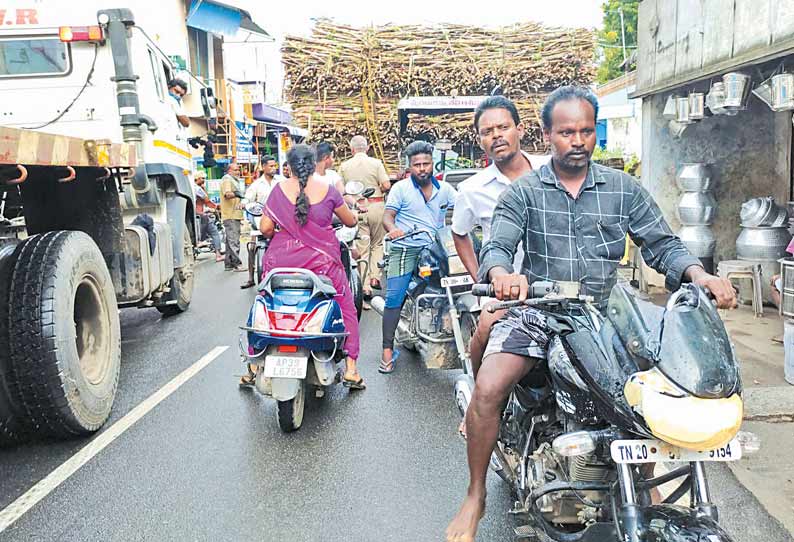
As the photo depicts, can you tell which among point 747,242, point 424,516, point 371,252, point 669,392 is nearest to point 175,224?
point 371,252

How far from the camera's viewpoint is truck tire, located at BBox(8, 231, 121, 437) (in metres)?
4.03

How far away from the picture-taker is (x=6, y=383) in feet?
13.5

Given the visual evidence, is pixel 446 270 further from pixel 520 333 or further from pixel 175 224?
pixel 175 224

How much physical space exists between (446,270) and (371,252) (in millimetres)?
4018

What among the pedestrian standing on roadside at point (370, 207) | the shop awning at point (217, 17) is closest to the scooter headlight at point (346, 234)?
the pedestrian standing on roadside at point (370, 207)

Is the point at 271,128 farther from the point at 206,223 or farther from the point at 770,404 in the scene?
the point at 770,404

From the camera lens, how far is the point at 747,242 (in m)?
7.45

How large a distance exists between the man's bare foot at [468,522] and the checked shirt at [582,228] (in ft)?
2.82

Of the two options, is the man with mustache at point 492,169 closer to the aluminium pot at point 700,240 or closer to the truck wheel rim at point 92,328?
the truck wheel rim at point 92,328

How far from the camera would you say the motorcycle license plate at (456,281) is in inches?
181

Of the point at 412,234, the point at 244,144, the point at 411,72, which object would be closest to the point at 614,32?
the point at 244,144

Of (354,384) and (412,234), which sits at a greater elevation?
(412,234)

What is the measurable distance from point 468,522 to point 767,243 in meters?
5.77

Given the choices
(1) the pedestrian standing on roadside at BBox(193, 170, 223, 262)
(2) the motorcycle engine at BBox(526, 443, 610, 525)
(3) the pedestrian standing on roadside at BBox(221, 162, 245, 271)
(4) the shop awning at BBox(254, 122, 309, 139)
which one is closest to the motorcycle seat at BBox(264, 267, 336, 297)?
(2) the motorcycle engine at BBox(526, 443, 610, 525)
